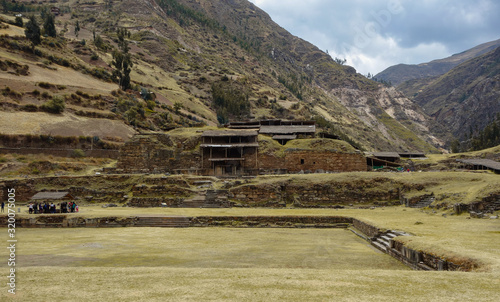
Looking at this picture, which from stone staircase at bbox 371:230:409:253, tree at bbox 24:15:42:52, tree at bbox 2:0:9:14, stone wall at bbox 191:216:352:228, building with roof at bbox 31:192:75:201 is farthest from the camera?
tree at bbox 2:0:9:14

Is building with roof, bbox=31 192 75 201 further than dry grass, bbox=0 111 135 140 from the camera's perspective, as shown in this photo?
No

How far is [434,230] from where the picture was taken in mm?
16156

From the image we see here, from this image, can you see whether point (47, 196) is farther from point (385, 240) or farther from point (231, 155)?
point (385, 240)

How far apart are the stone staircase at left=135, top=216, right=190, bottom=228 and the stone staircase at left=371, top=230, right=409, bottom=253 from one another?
13105 mm

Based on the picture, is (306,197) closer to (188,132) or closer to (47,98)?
(188,132)

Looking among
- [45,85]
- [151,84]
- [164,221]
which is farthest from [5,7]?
[164,221]

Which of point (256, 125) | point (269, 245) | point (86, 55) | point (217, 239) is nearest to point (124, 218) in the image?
point (217, 239)

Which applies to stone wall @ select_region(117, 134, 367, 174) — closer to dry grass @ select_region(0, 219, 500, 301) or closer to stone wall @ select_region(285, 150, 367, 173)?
stone wall @ select_region(285, 150, 367, 173)

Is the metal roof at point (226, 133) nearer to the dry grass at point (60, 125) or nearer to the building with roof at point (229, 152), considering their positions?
the building with roof at point (229, 152)

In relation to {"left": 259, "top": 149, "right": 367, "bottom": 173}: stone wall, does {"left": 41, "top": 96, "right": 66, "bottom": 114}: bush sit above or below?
above

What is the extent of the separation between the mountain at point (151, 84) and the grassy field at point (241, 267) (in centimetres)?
4662

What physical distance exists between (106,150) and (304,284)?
55.1 m

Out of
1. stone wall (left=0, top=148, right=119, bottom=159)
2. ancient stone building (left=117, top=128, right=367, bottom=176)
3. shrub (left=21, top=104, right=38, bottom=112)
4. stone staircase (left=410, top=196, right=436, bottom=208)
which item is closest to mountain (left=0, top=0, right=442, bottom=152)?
shrub (left=21, top=104, right=38, bottom=112)

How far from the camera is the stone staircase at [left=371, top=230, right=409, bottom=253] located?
14.3 m
